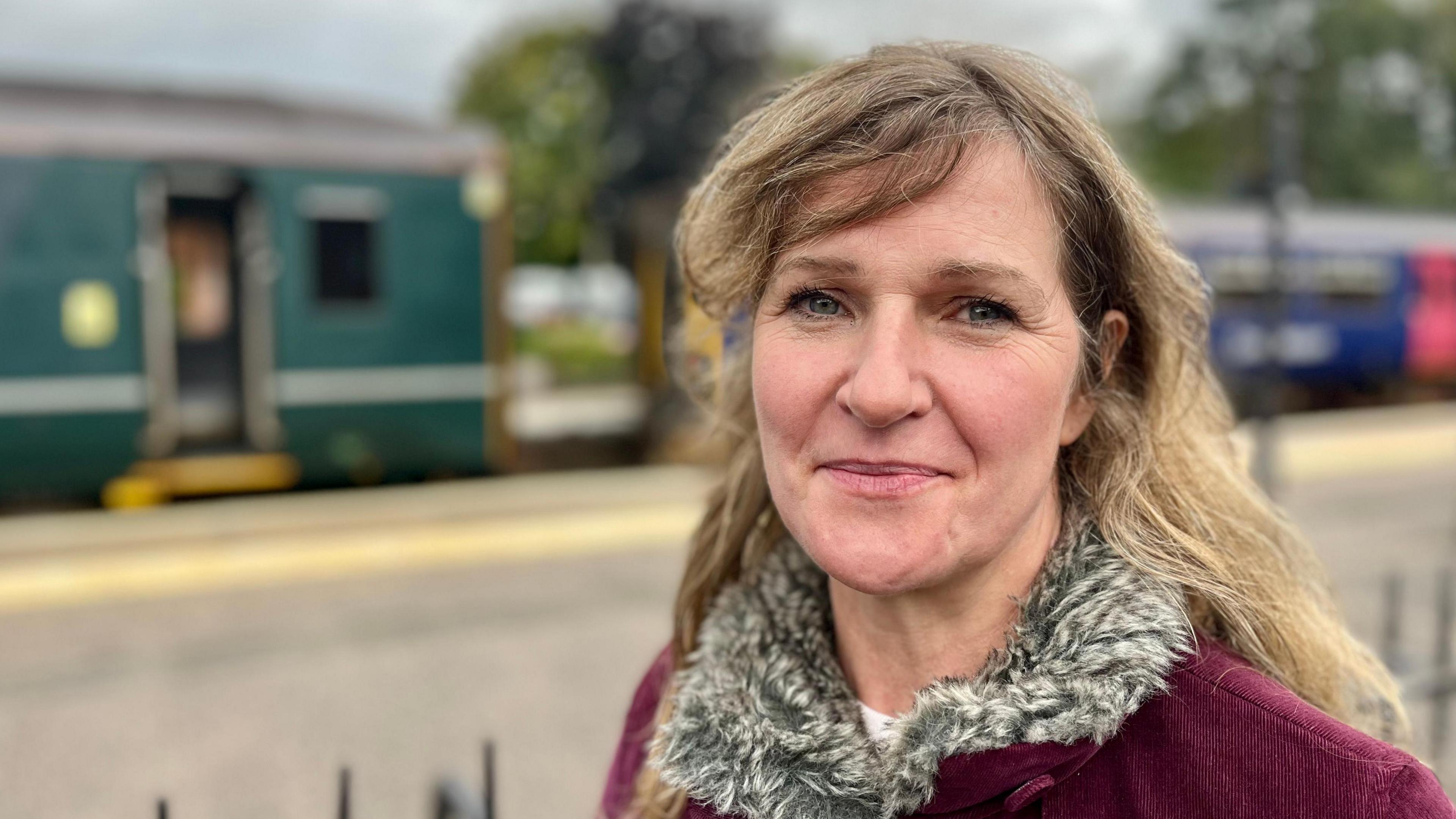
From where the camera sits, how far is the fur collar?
4.35 feet

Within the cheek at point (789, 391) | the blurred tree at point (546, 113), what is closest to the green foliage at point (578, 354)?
the blurred tree at point (546, 113)

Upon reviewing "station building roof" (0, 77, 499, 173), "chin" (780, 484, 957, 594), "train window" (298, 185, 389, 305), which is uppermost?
"station building roof" (0, 77, 499, 173)

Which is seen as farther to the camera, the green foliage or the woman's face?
the green foliage

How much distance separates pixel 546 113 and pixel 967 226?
30001mm

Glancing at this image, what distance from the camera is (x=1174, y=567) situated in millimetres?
1452

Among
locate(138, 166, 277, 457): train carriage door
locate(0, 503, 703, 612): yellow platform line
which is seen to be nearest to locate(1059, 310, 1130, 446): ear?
locate(0, 503, 703, 612): yellow platform line

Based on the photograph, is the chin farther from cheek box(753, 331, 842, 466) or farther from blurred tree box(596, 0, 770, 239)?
blurred tree box(596, 0, 770, 239)

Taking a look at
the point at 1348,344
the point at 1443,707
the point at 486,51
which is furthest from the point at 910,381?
the point at 486,51

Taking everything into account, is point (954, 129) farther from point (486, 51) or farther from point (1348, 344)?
point (486, 51)

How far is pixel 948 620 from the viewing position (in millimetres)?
1471

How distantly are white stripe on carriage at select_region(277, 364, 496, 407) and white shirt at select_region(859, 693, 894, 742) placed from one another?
8.51 m

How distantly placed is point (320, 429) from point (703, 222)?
8.40m

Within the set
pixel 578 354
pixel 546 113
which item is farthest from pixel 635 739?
pixel 546 113

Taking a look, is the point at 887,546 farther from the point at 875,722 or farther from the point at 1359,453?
the point at 1359,453
